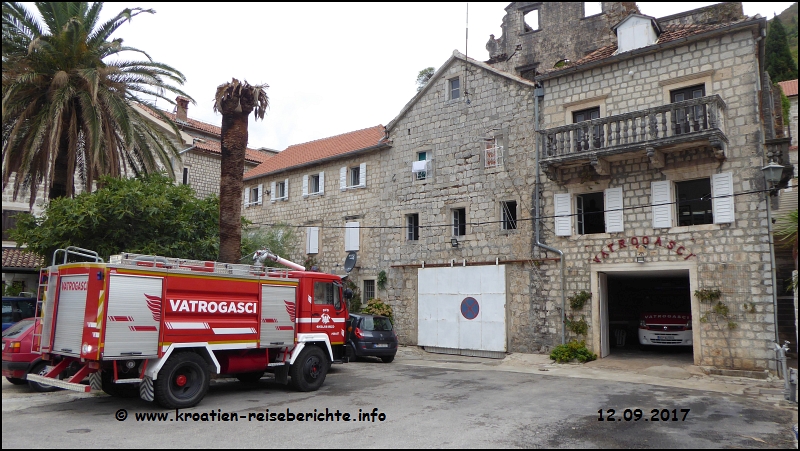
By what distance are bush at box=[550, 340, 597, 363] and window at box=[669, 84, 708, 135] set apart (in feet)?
22.5

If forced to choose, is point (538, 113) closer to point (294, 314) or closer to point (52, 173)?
point (294, 314)

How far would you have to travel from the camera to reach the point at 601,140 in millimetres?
16938

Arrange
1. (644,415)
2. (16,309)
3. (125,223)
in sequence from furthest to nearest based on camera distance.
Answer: (125,223) < (16,309) < (644,415)

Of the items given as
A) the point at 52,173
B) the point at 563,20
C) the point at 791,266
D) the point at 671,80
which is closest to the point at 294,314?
the point at 52,173

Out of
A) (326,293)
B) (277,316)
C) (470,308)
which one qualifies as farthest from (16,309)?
(470,308)

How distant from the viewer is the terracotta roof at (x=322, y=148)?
1017 inches

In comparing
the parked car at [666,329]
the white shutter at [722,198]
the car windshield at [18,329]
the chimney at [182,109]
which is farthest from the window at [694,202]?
the chimney at [182,109]

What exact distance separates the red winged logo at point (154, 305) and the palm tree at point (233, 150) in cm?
447

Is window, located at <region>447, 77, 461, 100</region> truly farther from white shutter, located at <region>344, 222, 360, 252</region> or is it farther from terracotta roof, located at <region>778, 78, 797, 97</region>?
terracotta roof, located at <region>778, 78, 797, 97</region>

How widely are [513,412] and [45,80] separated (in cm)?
1601

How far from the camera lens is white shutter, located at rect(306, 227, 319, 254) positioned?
2609cm

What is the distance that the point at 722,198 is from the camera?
15398mm

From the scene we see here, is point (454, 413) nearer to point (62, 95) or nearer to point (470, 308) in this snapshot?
point (470, 308)

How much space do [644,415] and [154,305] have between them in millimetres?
8506
